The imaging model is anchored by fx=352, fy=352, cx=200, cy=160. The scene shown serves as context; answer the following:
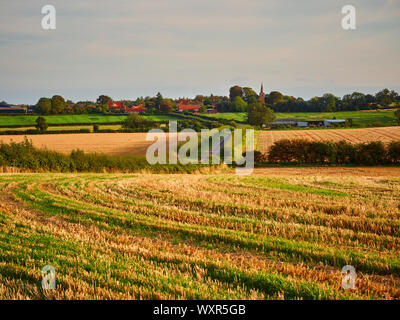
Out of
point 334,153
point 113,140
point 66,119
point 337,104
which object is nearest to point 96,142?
point 113,140

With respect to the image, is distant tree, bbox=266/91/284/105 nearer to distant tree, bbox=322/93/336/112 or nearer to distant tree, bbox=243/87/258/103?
distant tree, bbox=243/87/258/103

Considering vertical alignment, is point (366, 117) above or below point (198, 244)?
above

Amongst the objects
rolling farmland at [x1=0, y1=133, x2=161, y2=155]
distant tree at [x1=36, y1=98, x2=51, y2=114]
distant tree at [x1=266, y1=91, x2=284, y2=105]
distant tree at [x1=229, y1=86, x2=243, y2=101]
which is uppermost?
distant tree at [x1=229, y1=86, x2=243, y2=101]

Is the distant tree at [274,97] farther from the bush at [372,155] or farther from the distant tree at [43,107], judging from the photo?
the bush at [372,155]

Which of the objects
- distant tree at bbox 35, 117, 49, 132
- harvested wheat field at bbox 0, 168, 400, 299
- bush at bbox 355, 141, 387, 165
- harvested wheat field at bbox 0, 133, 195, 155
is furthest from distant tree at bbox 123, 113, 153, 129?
harvested wheat field at bbox 0, 168, 400, 299

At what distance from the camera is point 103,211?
10.7 m

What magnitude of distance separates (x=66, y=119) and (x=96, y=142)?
996 inches

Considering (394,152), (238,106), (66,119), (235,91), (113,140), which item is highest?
(235,91)

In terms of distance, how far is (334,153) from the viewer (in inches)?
1506

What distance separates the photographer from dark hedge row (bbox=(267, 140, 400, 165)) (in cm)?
3772

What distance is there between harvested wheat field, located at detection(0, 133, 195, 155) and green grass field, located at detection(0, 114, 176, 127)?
996cm

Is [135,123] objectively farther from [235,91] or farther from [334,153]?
[235,91]

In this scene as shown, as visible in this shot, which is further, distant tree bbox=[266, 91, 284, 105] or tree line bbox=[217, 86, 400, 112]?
distant tree bbox=[266, 91, 284, 105]
